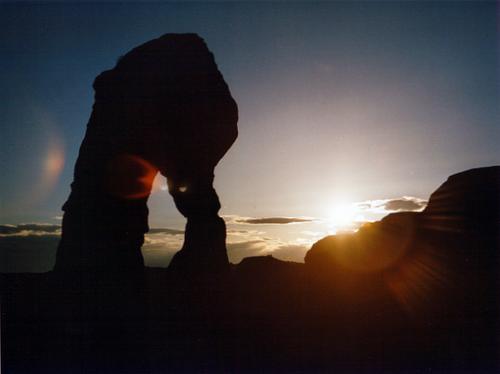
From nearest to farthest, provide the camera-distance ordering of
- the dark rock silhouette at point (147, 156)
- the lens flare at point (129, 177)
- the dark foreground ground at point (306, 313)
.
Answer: the dark foreground ground at point (306, 313) < the dark rock silhouette at point (147, 156) < the lens flare at point (129, 177)

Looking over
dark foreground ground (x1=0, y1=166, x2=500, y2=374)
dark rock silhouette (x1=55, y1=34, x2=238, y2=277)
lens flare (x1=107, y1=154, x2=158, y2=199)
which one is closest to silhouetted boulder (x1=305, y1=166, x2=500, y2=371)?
dark foreground ground (x1=0, y1=166, x2=500, y2=374)

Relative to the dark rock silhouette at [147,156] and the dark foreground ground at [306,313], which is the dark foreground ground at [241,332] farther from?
the dark rock silhouette at [147,156]

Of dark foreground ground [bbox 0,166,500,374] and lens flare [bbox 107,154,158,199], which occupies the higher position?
lens flare [bbox 107,154,158,199]

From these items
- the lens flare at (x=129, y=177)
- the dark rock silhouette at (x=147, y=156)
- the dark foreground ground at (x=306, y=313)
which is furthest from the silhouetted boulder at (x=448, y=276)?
the lens flare at (x=129, y=177)

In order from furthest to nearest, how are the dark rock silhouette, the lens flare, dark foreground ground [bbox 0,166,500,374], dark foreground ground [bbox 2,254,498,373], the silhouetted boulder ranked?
the lens flare → the dark rock silhouette → the silhouetted boulder → dark foreground ground [bbox 0,166,500,374] → dark foreground ground [bbox 2,254,498,373]

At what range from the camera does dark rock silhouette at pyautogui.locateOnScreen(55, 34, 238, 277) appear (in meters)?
17.0

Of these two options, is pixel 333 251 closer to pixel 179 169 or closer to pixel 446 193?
pixel 446 193

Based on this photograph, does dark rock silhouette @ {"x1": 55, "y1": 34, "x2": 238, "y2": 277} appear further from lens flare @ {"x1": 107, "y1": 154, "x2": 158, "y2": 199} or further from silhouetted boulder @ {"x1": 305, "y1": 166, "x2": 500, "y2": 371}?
silhouetted boulder @ {"x1": 305, "y1": 166, "x2": 500, "y2": 371}

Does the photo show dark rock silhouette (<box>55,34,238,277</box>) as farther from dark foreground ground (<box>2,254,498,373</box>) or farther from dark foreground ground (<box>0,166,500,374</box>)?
dark foreground ground (<box>2,254,498,373</box>)

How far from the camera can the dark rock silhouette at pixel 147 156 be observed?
669 inches

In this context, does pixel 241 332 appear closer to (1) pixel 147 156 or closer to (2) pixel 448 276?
(2) pixel 448 276

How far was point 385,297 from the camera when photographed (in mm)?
16312

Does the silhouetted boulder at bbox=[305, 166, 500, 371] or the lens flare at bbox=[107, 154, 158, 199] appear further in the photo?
the lens flare at bbox=[107, 154, 158, 199]

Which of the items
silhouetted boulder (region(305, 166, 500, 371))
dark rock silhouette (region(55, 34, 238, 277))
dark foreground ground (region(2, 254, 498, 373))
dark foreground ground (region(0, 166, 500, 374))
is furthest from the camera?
dark rock silhouette (region(55, 34, 238, 277))
